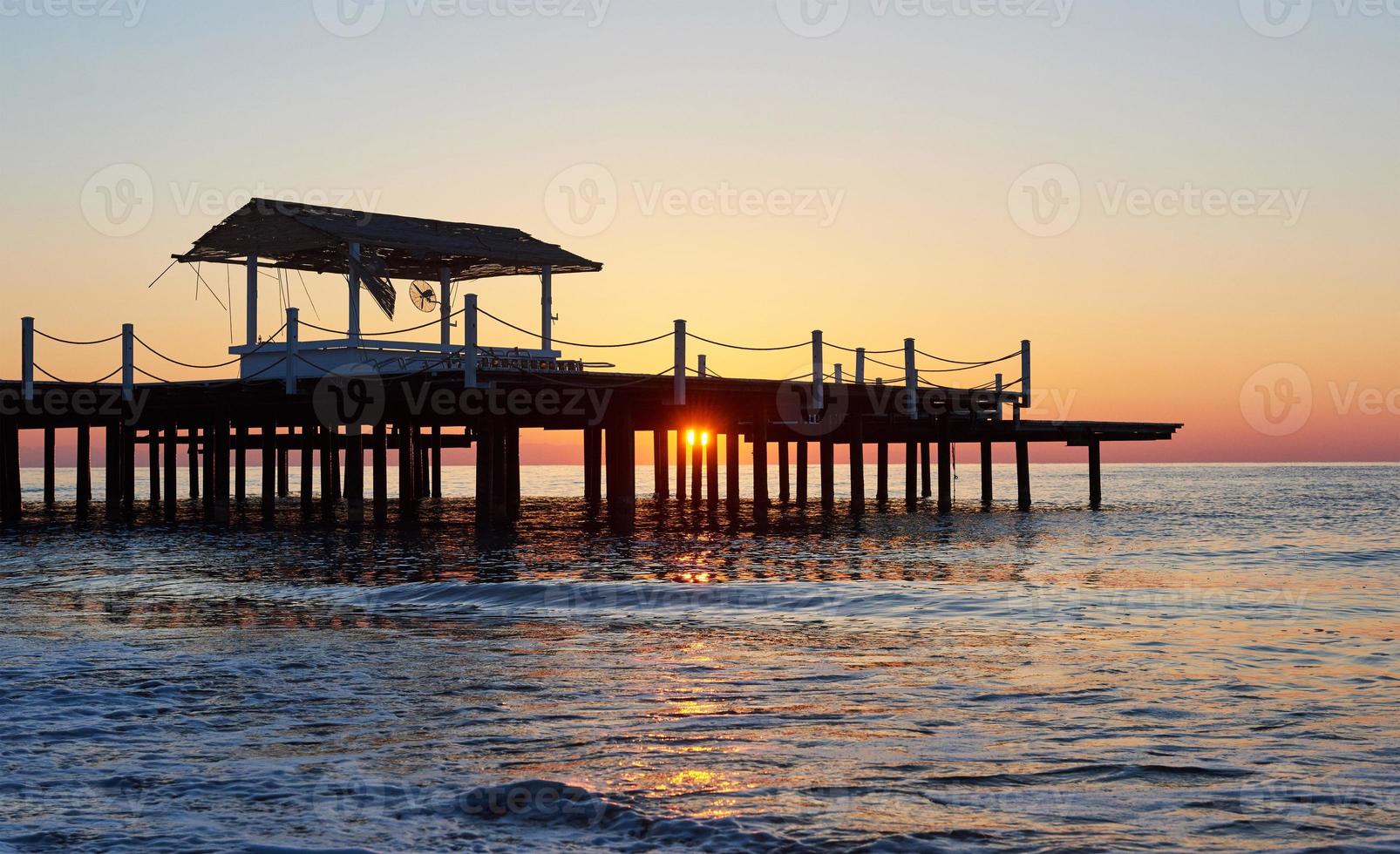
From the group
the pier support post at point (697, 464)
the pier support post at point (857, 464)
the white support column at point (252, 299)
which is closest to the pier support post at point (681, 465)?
the pier support post at point (697, 464)

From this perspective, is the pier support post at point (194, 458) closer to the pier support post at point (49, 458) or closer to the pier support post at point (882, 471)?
the pier support post at point (49, 458)

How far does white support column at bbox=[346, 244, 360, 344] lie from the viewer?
29.6 meters

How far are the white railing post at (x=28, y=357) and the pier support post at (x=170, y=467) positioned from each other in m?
7.44

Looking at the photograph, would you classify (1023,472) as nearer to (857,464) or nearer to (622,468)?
(857,464)

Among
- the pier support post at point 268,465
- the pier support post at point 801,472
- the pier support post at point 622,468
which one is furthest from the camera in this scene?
the pier support post at point 801,472

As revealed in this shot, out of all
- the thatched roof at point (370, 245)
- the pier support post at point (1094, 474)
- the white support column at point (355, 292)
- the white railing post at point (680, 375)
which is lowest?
the pier support post at point (1094, 474)

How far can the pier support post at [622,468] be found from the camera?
29.4 metres

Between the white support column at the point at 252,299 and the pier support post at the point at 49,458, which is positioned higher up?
the white support column at the point at 252,299

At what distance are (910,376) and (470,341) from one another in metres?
12.5

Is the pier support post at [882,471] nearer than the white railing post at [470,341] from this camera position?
No

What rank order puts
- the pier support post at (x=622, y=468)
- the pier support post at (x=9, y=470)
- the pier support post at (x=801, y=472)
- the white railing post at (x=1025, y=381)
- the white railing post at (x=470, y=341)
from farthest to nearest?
1. the pier support post at (x=801, y=472)
2. the white railing post at (x=1025, y=381)
3. the pier support post at (x=9, y=470)
4. the pier support post at (x=622, y=468)
5. the white railing post at (x=470, y=341)

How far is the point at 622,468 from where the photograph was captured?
2995cm

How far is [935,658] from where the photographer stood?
12.6m

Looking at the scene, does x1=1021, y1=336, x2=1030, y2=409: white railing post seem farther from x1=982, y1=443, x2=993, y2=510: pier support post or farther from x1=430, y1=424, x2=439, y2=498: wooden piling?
x1=430, y1=424, x2=439, y2=498: wooden piling
